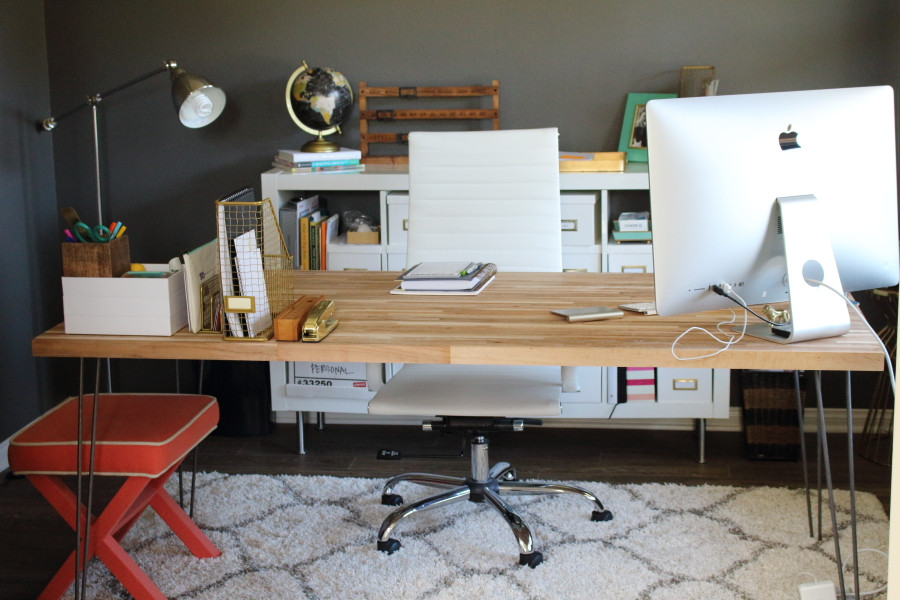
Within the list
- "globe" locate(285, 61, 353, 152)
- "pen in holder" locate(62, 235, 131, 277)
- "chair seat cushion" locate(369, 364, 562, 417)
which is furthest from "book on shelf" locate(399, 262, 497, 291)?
"globe" locate(285, 61, 353, 152)

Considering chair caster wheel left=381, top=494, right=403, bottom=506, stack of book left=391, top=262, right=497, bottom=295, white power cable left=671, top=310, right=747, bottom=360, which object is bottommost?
chair caster wheel left=381, top=494, right=403, bottom=506

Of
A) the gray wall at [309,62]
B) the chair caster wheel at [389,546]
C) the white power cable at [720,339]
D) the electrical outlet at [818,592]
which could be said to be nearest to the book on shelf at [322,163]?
the gray wall at [309,62]

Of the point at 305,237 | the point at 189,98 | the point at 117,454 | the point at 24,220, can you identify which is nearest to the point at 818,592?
the point at 117,454

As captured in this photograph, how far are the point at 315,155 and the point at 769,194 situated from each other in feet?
6.03

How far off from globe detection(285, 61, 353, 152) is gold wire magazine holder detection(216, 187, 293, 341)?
→ 54.3 inches

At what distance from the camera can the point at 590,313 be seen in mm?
2039

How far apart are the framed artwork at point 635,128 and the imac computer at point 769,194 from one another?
1545mm

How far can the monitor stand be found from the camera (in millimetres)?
1787

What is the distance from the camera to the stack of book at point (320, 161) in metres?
3.24

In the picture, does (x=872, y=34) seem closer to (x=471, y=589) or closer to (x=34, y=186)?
(x=471, y=589)

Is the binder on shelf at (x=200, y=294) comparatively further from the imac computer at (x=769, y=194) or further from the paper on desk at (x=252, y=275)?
the imac computer at (x=769, y=194)

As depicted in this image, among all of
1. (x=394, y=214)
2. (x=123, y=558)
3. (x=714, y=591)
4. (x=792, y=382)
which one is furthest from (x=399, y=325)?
(x=792, y=382)

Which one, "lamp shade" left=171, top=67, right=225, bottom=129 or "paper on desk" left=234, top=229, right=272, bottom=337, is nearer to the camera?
"paper on desk" left=234, top=229, right=272, bottom=337

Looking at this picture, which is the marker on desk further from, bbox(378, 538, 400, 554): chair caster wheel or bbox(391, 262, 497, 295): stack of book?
bbox(378, 538, 400, 554): chair caster wheel
